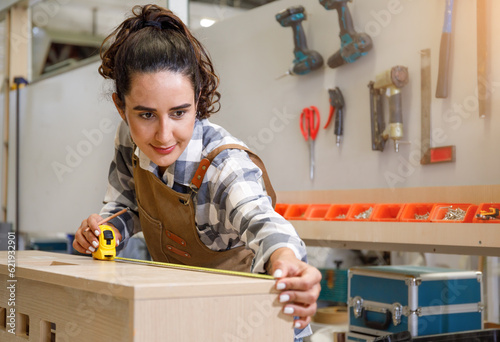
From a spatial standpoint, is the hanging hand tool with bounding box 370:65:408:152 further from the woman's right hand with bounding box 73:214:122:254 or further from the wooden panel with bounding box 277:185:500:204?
the woman's right hand with bounding box 73:214:122:254

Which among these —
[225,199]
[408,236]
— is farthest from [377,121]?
[225,199]

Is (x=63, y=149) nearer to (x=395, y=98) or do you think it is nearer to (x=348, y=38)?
(x=348, y=38)

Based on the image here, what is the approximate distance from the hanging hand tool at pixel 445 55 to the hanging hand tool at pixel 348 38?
335mm

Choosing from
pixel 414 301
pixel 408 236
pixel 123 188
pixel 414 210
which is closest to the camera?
pixel 123 188

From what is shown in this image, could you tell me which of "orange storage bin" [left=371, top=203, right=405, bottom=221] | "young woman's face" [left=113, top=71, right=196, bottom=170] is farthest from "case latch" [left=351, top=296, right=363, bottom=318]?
"young woman's face" [left=113, top=71, right=196, bottom=170]

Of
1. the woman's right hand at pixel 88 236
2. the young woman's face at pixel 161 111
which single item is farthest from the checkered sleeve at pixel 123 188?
the young woman's face at pixel 161 111

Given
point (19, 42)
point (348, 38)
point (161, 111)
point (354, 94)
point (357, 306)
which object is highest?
point (19, 42)

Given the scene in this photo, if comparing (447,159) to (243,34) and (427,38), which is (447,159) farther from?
(243,34)

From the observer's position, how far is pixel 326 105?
2311 mm

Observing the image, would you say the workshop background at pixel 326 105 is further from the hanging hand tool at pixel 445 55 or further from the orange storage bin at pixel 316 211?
the orange storage bin at pixel 316 211

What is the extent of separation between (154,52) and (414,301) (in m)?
1.19

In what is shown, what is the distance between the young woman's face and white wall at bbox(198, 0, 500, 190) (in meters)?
0.90

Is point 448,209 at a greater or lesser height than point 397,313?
greater

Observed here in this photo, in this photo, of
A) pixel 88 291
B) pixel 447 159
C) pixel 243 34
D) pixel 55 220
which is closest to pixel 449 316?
pixel 447 159
